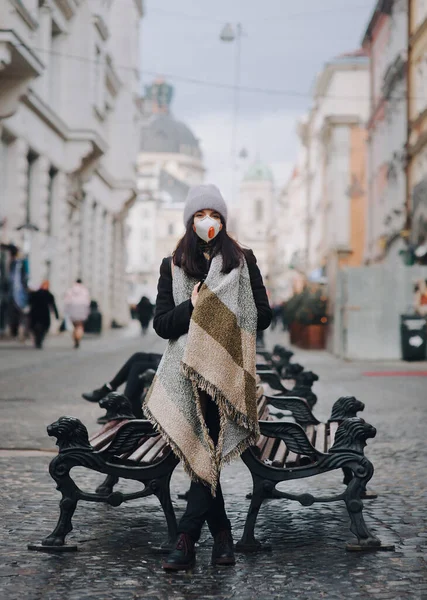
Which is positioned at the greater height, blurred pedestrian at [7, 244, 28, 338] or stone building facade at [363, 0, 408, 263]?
stone building facade at [363, 0, 408, 263]

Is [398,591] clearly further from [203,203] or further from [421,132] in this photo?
[421,132]

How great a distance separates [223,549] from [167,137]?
525ft

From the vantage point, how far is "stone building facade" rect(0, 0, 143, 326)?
25.1 metres

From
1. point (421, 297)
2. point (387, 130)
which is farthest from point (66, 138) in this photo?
point (421, 297)

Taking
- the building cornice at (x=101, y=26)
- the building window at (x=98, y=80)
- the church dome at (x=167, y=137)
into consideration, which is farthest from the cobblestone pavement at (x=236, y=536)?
the church dome at (x=167, y=137)

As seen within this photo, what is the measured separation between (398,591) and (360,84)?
6161 cm

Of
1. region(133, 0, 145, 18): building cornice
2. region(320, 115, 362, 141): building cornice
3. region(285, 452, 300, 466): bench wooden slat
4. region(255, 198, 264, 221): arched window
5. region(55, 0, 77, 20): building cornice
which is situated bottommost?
region(285, 452, 300, 466): bench wooden slat

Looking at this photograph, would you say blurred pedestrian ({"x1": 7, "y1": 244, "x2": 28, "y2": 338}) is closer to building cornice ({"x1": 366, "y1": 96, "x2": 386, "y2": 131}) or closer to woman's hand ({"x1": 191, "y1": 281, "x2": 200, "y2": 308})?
building cornice ({"x1": 366, "y1": 96, "x2": 386, "y2": 131})

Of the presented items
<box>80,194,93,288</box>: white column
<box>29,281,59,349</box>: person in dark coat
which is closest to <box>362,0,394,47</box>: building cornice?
<box>80,194,93,288</box>: white column

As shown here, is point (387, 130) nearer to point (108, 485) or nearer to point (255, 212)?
point (108, 485)

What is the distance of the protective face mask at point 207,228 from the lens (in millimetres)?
4715

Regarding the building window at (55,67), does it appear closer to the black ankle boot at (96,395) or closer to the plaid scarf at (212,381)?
the black ankle boot at (96,395)

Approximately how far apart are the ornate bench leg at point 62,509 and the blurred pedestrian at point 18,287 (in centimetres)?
2184

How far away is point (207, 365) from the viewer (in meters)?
4.64
